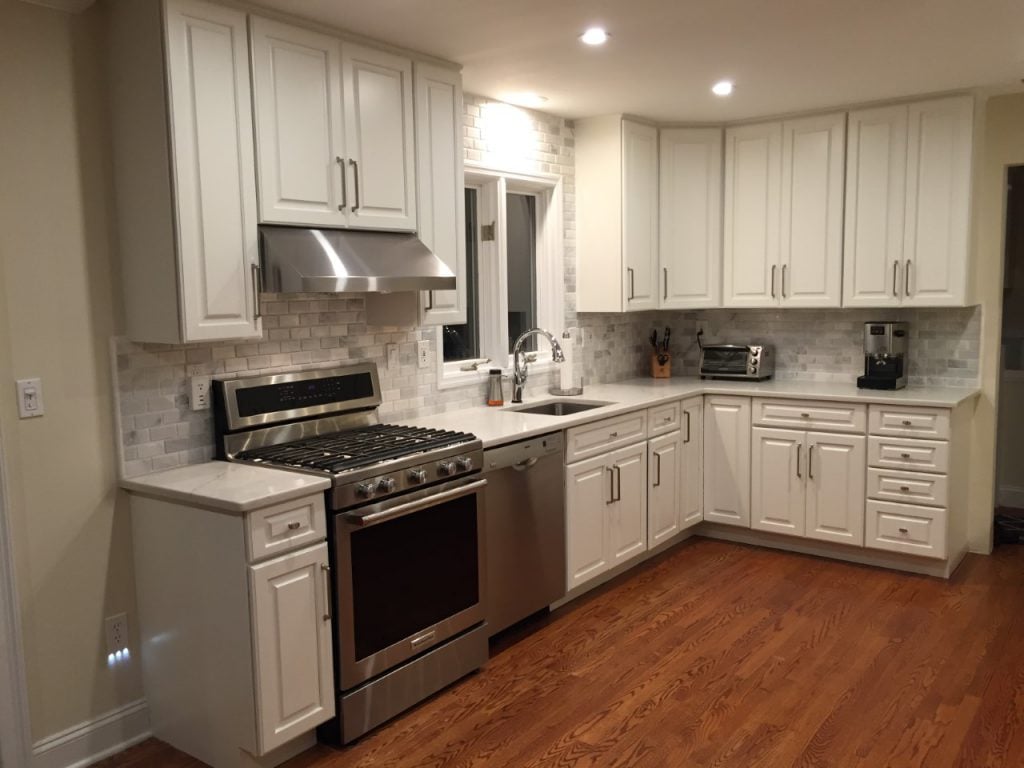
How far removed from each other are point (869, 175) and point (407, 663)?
3523 mm

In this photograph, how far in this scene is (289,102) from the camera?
Result: 289 centimetres

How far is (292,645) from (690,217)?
3.53 meters

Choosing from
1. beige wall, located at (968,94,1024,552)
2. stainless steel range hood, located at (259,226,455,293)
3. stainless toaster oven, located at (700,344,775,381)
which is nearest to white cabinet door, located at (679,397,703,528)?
stainless toaster oven, located at (700,344,775,381)

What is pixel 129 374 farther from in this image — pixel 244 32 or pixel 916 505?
pixel 916 505

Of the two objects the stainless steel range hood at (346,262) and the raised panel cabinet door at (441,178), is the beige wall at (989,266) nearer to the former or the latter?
the raised panel cabinet door at (441,178)

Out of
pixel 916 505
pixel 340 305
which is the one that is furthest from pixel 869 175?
pixel 340 305

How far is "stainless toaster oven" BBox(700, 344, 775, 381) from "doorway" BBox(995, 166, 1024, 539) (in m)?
1.61

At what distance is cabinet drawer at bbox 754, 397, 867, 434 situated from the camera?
4352 millimetres

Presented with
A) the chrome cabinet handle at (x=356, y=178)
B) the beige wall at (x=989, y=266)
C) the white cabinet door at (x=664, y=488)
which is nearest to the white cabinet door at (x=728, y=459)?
the white cabinet door at (x=664, y=488)

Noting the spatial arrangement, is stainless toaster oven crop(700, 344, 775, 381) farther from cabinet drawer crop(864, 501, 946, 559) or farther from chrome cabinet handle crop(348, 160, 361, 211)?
chrome cabinet handle crop(348, 160, 361, 211)

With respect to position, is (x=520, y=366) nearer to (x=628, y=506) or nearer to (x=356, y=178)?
(x=628, y=506)

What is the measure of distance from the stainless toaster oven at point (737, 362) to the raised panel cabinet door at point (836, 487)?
0.66m

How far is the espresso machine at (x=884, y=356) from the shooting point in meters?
4.55

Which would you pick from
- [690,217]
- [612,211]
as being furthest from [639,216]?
[690,217]
